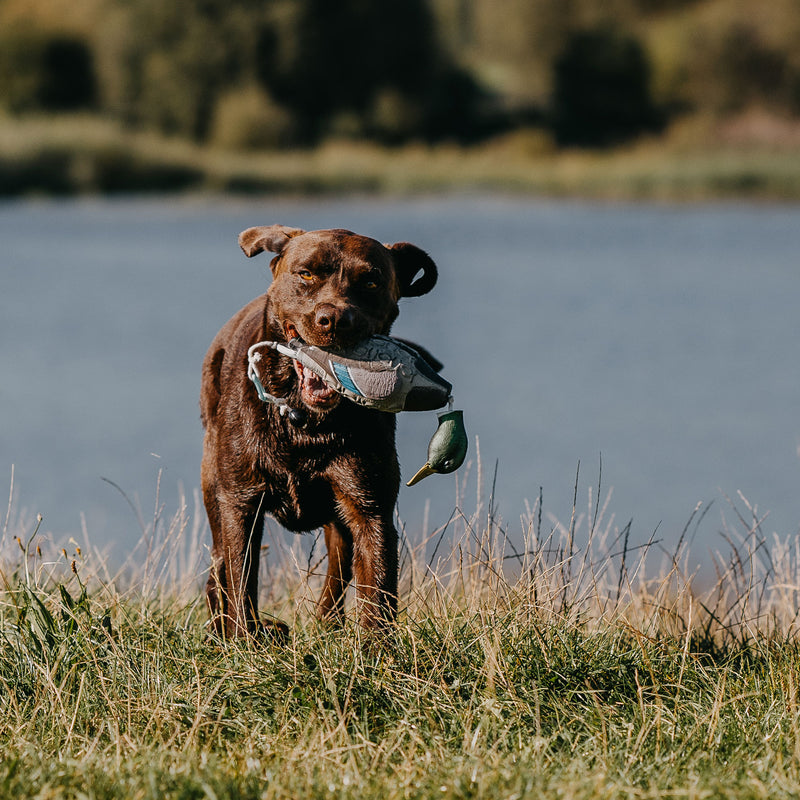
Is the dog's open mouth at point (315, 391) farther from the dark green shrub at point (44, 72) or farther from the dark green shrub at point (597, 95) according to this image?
the dark green shrub at point (44, 72)

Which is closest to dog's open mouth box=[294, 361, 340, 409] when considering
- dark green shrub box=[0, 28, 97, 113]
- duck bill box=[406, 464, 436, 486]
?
duck bill box=[406, 464, 436, 486]

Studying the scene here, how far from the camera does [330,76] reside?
1638 inches

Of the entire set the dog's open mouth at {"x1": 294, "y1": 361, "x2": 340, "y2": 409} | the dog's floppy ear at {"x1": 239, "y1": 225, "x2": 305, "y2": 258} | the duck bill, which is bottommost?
the duck bill

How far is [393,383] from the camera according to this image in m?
3.71

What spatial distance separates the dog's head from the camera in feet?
12.5

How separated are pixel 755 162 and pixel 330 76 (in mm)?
14292

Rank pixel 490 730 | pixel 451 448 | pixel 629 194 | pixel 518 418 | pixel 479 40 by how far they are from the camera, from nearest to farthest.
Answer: pixel 490 730 → pixel 451 448 → pixel 518 418 → pixel 629 194 → pixel 479 40

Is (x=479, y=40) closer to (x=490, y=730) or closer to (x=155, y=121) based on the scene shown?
(x=155, y=121)

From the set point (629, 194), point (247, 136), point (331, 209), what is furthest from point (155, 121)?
point (629, 194)

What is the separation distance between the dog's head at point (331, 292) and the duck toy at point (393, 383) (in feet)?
0.17

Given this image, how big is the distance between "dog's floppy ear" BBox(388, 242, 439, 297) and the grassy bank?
102 feet

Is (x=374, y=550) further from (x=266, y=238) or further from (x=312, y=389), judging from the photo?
(x=266, y=238)

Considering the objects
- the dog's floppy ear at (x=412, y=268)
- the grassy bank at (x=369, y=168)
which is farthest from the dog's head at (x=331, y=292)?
the grassy bank at (x=369, y=168)

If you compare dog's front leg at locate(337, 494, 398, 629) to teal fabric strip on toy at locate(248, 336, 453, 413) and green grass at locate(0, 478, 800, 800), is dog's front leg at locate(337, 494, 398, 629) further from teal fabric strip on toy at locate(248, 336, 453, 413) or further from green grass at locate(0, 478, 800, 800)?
teal fabric strip on toy at locate(248, 336, 453, 413)
